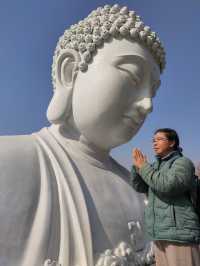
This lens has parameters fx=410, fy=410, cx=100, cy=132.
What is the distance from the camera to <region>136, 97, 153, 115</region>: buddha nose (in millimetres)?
3314

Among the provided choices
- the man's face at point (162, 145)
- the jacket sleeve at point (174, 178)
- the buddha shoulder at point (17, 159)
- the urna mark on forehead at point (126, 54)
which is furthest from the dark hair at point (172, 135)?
the buddha shoulder at point (17, 159)

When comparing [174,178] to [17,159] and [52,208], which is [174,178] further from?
[17,159]

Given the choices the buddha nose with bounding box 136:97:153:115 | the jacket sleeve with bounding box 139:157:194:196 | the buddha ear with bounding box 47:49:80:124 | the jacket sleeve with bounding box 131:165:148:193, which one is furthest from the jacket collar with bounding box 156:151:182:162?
the buddha ear with bounding box 47:49:80:124

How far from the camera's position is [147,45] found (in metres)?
3.49

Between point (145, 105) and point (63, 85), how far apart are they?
758mm

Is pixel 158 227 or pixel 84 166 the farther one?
pixel 84 166

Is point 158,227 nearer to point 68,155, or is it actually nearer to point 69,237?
point 69,237

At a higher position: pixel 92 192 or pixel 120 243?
pixel 92 192

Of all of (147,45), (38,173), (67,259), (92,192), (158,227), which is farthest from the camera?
(147,45)

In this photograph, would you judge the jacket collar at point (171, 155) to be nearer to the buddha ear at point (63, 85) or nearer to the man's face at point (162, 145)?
the man's face at point (162, 145)

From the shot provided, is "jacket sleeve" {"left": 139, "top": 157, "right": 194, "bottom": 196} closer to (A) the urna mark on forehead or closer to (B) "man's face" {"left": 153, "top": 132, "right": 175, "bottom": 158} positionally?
(B) "man's face" {"left": 153, "top": 132, "right": 175, "bottom": 158}

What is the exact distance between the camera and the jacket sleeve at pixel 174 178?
2.45 m

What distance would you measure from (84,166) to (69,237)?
0.70 meters

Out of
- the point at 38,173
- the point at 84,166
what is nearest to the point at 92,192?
the point at 84,166
